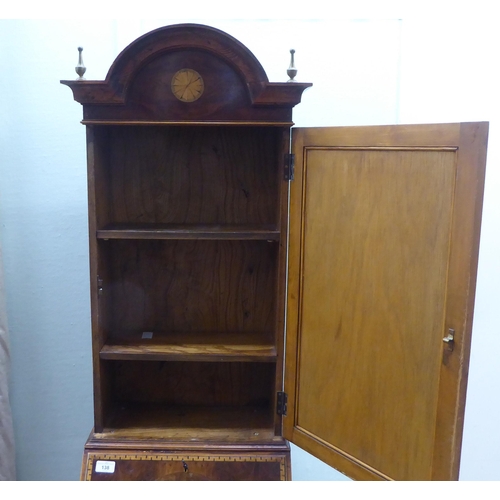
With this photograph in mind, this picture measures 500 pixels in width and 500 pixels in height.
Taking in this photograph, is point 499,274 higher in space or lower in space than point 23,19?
lower

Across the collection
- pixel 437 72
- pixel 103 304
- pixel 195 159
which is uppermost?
pixel 437 72

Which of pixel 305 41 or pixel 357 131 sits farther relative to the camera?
pixel 305 41

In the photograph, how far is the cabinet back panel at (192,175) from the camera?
4.44ft

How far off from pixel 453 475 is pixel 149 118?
36.5 inches

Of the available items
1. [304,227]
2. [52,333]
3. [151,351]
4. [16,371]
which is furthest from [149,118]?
[16,371]

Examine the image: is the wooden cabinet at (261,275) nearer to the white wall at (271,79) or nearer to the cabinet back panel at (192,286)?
the cabinet back panel at (192,286)

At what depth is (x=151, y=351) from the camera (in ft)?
4.11

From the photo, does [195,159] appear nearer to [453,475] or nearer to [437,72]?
[437,72]

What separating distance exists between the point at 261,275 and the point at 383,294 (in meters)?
0.45

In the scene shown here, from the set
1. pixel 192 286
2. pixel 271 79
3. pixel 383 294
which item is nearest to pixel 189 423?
pixel 192 286

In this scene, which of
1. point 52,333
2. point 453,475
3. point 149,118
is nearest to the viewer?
point 453,475

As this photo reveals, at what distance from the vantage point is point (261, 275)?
142 cm

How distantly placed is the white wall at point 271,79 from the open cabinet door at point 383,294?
0.45 m

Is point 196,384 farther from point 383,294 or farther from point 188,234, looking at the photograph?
point 383,294
